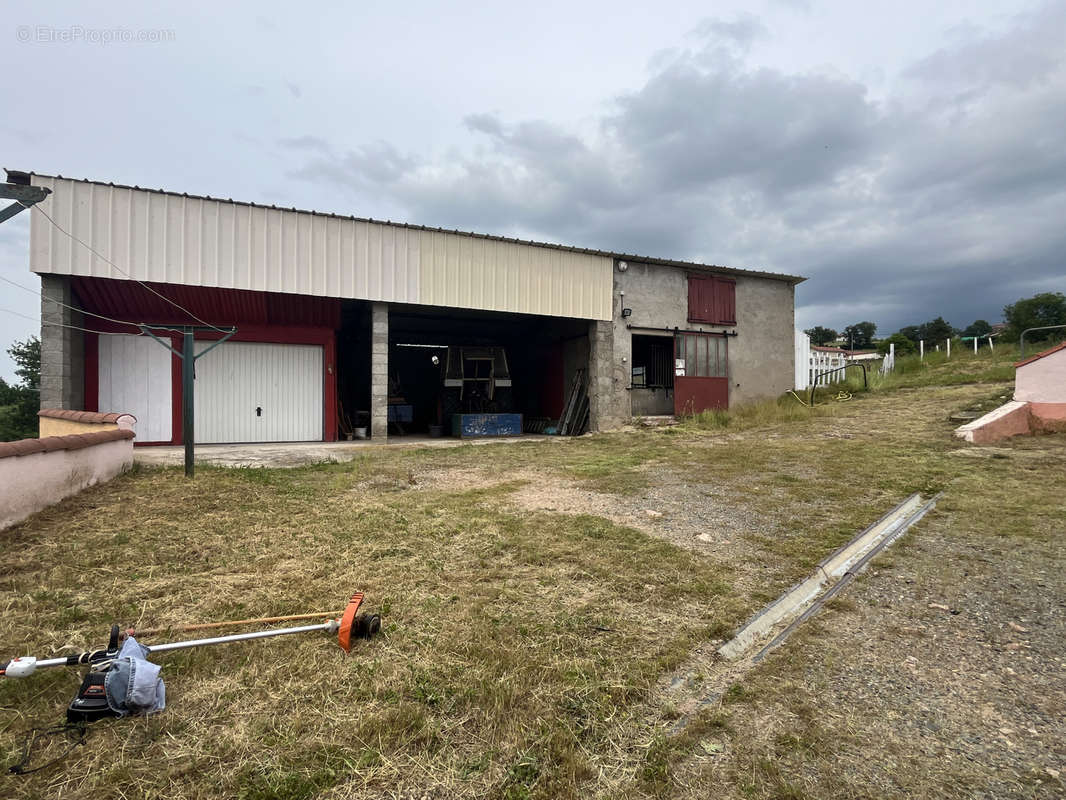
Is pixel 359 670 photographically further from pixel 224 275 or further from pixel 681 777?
pixel 224 275

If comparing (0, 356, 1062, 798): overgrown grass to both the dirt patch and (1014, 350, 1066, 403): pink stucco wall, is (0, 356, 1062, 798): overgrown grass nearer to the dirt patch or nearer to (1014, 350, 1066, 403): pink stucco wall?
the dirt patch

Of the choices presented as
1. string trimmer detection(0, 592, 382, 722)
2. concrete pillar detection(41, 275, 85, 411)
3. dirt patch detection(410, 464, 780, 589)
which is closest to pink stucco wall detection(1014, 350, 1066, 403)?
dirt patch detection(410, 464, 780, 589)

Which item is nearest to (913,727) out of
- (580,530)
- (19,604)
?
(580,530)

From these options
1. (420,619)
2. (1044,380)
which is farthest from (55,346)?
(1044,380)

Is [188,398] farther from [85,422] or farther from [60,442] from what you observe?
[60,442]

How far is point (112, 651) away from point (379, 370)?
34.7 ft

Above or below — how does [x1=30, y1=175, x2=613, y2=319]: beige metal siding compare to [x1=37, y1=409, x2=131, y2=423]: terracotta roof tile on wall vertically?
above

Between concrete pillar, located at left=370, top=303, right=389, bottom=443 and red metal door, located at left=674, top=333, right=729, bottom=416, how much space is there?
27.6 feet

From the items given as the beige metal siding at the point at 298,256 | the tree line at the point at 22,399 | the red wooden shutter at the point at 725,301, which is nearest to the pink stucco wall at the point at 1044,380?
the red wooden shutter at the point at 725,301

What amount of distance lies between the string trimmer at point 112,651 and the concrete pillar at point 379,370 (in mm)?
10077

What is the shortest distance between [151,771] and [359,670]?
79 cm

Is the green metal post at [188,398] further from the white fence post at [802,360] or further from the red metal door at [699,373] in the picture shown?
the white fence post at [802,360]

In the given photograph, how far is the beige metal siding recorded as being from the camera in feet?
31.6

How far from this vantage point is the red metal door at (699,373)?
50.4ft
